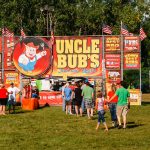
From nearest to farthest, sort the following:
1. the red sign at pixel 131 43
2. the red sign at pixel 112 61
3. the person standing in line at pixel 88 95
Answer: the person standing in line at pixel 88 95
the red sign at pixel 112 61
the red sign at pixel 131 43

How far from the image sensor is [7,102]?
3092 cm

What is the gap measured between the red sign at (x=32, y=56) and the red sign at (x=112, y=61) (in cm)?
420

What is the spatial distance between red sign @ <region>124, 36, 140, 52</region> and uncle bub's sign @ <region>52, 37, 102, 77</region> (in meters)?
1.94

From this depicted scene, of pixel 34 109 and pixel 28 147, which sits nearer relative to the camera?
pixel 28 147

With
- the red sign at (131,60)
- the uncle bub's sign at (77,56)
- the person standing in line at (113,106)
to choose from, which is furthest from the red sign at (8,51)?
the person standing in line at (113,106)

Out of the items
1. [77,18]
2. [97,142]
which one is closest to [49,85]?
[97,142]

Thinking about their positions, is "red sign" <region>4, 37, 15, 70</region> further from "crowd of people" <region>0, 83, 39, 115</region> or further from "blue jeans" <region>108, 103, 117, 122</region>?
"blue jeans" <region>108, 103, 117, 122</region>

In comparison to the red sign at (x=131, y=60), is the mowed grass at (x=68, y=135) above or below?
below

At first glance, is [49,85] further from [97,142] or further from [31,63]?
[97,142]

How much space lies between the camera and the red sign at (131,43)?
133 ft

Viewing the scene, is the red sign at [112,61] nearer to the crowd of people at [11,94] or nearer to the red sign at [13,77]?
the crowd of people at [11,94]

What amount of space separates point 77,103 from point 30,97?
8.63 meters

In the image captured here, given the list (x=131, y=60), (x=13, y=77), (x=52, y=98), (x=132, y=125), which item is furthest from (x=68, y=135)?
(x=13, y=77)

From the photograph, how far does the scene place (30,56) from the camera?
40.6m
